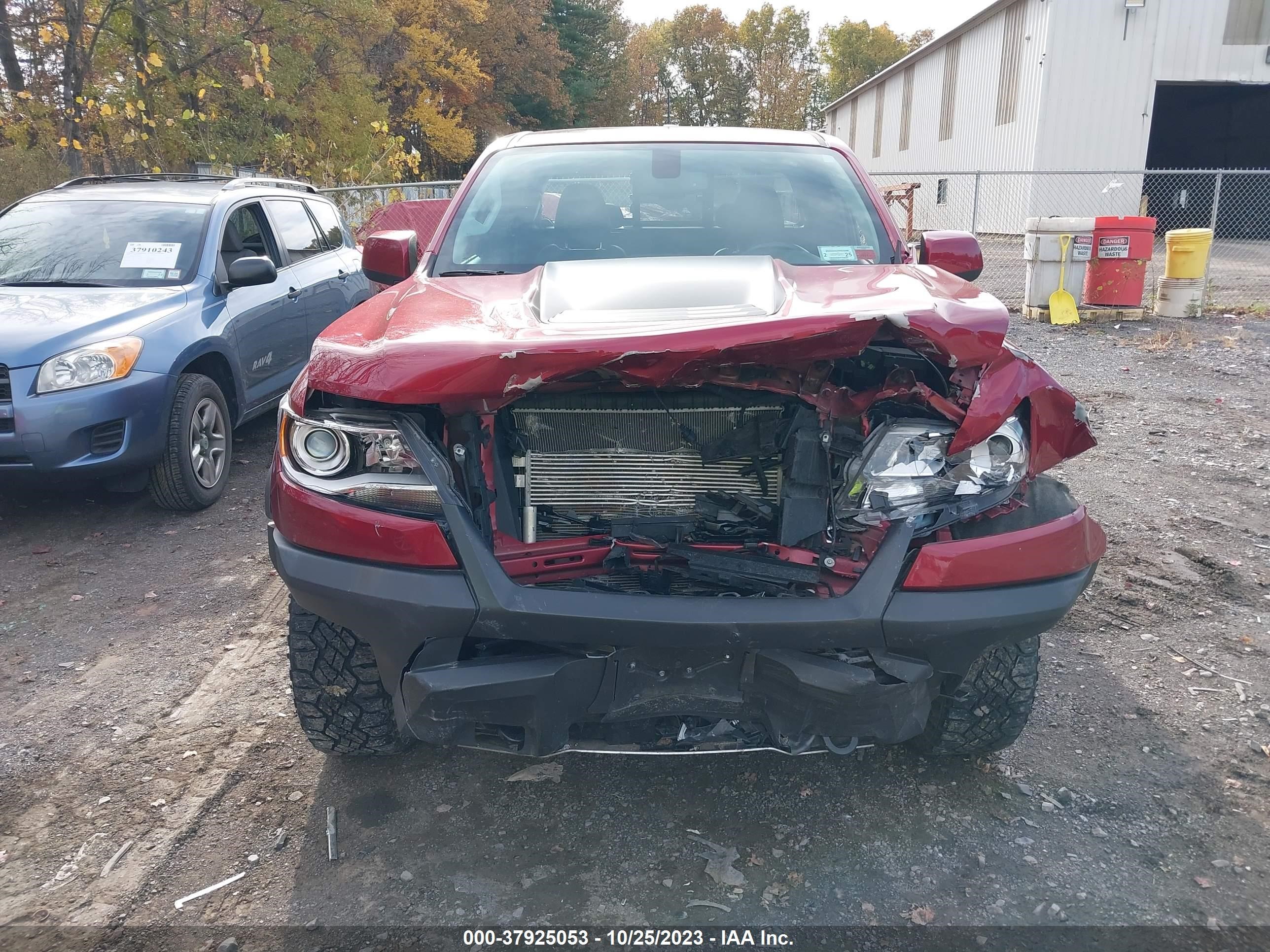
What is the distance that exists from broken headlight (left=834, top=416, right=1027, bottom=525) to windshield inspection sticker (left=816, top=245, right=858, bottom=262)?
1.19 metres

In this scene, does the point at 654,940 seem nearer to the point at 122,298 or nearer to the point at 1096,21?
the point at 122,298

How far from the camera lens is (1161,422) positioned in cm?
680

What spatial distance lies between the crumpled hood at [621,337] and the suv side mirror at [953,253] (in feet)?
3.31

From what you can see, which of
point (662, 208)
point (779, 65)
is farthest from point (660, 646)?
point (779, 65)

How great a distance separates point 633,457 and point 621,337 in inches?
16.7

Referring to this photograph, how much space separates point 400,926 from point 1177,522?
4337mm

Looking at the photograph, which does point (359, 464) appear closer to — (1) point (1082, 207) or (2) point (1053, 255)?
(2) point (1053, 255)

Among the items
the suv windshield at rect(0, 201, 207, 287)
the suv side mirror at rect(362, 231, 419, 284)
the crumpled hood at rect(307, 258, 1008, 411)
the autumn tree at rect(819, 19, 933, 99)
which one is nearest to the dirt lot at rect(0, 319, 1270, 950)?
the crumpled hood at rect(307, 258, 1008, 411)

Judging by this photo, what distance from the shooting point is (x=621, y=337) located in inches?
80.7

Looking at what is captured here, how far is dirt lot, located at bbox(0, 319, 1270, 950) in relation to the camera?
7.30ft

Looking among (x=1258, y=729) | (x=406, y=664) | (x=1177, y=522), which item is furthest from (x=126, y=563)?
(x=1177, y=522)

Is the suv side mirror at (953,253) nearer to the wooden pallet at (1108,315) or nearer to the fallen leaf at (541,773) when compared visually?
the fallen leaf at (541,773)

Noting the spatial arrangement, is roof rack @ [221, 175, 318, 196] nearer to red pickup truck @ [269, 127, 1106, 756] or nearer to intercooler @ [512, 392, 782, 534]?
red pickup truck @ [269, 127, 1106, 756]

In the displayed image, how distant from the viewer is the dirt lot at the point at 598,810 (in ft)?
7.30
